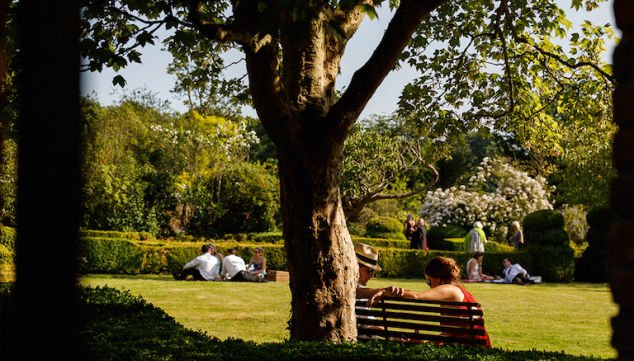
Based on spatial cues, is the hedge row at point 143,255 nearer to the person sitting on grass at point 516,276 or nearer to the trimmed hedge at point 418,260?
the trimmed hedge at point 418,260

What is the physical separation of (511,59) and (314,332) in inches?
253

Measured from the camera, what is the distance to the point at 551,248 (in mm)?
19328

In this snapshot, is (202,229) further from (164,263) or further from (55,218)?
(55,218)

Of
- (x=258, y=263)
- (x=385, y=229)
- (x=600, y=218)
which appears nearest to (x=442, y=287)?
(x=258, y=263)

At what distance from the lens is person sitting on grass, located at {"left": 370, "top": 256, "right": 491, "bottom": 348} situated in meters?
5.09

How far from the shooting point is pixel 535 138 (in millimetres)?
9797

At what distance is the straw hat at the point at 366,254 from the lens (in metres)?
6.12

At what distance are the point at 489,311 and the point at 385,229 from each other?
15021mm

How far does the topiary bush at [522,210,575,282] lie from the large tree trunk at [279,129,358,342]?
51.5 feet

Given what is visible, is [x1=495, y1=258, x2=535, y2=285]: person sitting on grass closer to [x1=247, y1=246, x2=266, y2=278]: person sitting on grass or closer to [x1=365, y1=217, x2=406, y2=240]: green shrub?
[x1=247, y1=246, x2=266, y2=278]: person sitting on grass

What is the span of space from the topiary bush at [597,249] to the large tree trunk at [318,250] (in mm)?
16718

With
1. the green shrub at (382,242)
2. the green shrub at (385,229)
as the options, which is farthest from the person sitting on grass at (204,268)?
the green shrub at (385,229)

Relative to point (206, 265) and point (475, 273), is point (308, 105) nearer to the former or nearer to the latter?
point (206, 265)

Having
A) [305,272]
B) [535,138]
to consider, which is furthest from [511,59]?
[305,272]
